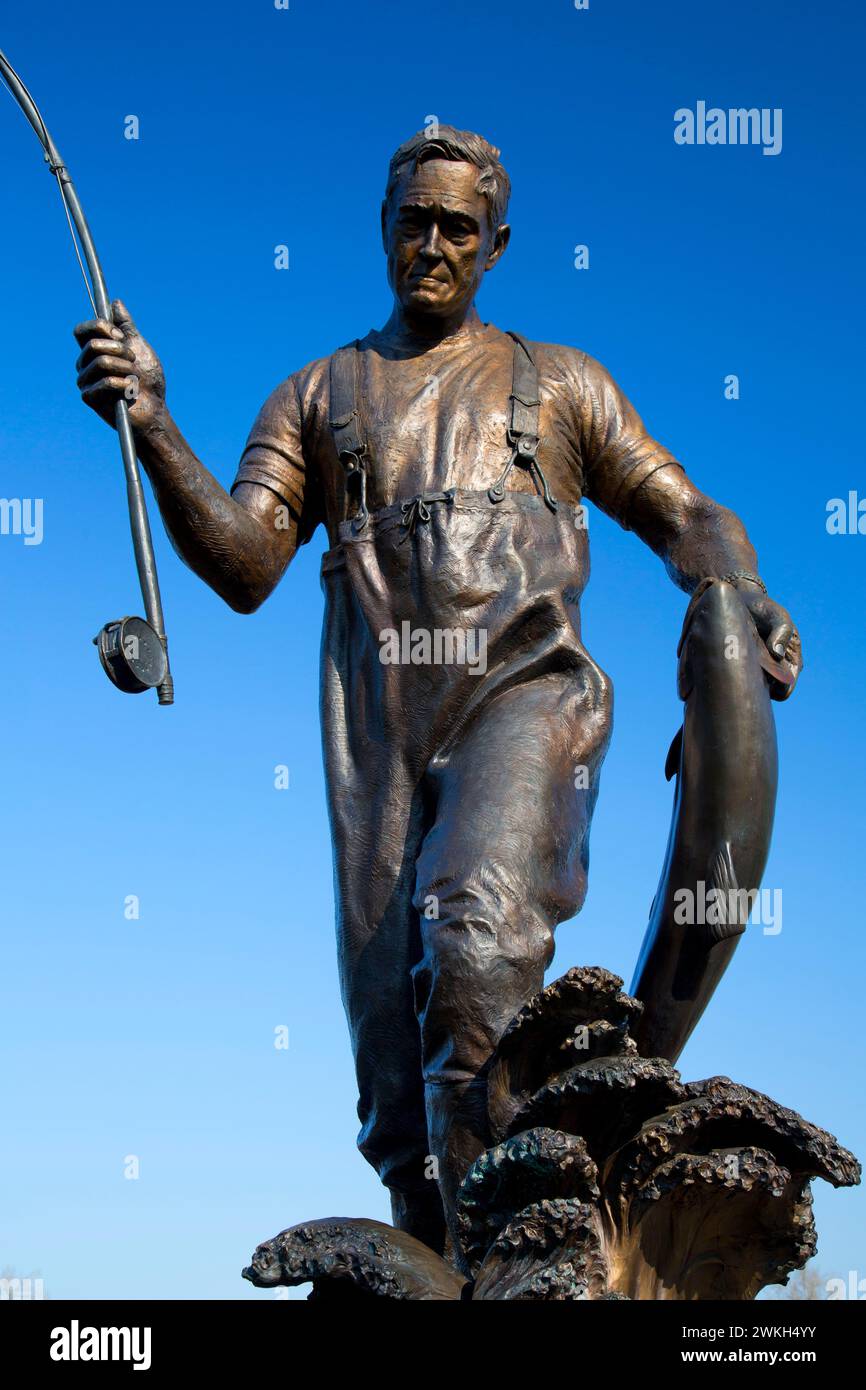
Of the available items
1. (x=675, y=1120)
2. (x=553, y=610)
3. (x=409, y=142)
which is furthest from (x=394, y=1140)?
(x=409, y=142)

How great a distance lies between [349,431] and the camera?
810cm

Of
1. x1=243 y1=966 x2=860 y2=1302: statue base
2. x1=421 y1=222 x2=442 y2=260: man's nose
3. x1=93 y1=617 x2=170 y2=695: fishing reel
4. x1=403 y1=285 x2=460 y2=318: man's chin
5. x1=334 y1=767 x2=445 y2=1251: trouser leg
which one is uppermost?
x1=421 y1=222 x2=442 y2=260: man's nose

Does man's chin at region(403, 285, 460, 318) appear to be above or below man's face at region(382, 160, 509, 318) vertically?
below

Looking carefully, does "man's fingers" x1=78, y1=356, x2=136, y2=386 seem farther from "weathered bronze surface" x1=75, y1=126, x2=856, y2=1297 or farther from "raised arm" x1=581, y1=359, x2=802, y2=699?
"raised arm" x1=581, y1=359, x2=802, y2=699

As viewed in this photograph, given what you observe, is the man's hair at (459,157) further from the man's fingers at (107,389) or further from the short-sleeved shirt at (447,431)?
the man's fingers at (107,389)

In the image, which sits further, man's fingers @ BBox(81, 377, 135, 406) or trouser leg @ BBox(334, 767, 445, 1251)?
man's fingers @ BBox(81, 377, 135, 406)

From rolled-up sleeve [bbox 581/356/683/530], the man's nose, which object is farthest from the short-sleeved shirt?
the man's nose

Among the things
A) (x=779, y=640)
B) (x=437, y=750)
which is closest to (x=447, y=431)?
(x=437, y=750)

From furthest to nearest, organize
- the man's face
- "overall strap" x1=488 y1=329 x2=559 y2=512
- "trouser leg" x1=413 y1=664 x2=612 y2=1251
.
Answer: the man's face → "overall strap" x1=488 y1=329 x2=559 y2=512 → "trouser leg" x1=413 y1=664 x2=612 y2=1251

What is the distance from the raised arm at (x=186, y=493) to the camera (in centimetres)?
767

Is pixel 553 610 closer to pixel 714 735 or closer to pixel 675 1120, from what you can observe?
pixel 714 735

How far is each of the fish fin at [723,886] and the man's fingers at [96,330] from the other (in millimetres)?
2667

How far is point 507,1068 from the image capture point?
22.2 feet

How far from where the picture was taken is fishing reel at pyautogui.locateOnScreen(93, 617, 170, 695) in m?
7.18
